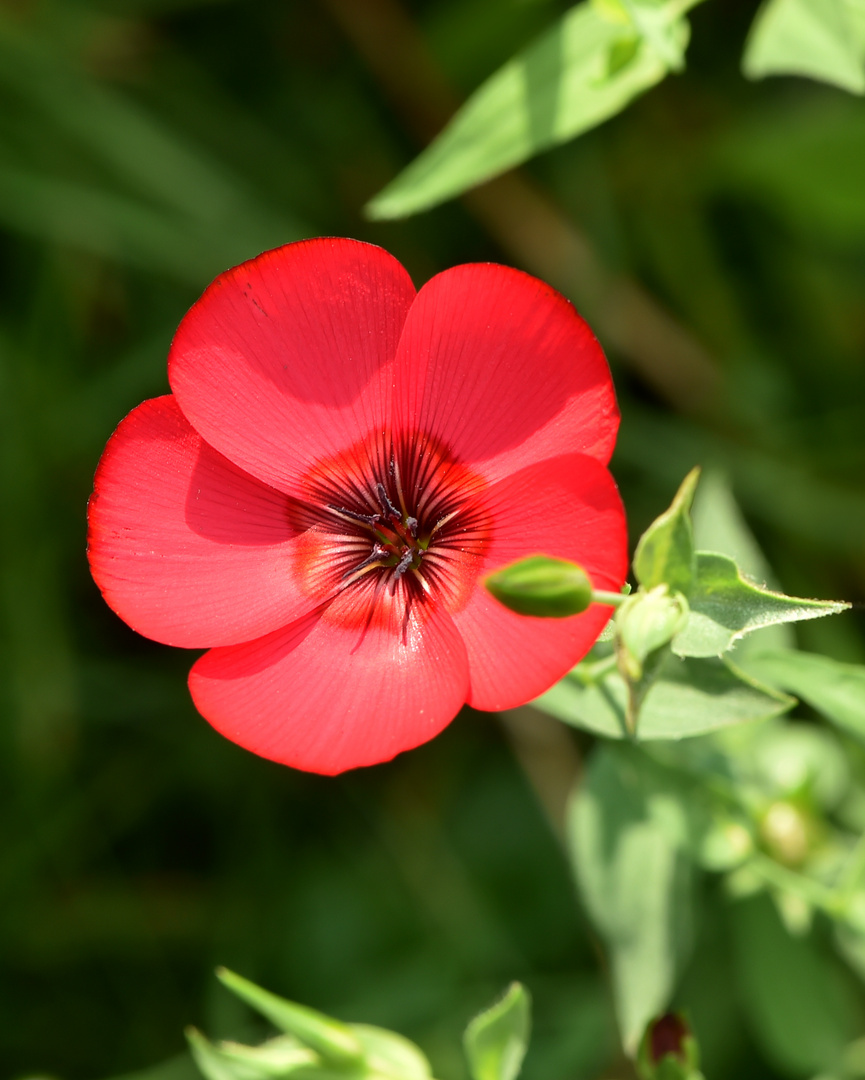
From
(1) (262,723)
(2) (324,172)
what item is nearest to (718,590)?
(1) (262,723)

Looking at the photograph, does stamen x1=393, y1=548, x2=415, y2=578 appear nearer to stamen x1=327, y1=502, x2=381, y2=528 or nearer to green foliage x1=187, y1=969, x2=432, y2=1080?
stamen x1=327, y1=502, x2=381, y2=528

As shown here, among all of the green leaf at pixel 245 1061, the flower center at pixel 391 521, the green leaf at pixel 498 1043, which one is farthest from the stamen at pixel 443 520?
the green leaf at pixel 245 1061

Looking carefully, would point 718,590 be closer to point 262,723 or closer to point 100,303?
point 262,723

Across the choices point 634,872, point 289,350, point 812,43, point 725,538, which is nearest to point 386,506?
point 289,350

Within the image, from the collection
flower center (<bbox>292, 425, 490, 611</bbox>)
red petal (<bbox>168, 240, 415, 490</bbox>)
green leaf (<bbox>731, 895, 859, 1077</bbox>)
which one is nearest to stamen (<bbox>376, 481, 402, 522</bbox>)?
flower center (<bbox>292, 425, 490, 611</bbox>)

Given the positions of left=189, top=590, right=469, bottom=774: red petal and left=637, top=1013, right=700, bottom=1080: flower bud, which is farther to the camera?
left=637, top=1013, right=700, bottom=1080: flower bud
